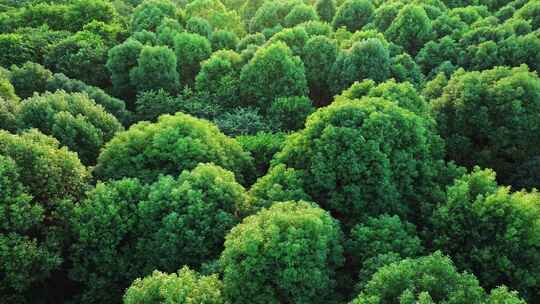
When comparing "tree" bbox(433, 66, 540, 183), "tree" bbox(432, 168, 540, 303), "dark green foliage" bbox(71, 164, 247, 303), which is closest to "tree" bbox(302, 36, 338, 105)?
"tree" bbox(433, 66, 540, 183)

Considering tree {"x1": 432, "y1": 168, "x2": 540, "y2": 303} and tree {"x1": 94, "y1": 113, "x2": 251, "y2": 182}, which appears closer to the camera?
tree {"x1": 432, "y1": 168, "x2": 540, "y2": 303}

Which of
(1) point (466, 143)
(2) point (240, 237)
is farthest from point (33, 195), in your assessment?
(1) point (466, 143)

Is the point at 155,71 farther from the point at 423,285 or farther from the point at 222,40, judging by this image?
the point at 423,285

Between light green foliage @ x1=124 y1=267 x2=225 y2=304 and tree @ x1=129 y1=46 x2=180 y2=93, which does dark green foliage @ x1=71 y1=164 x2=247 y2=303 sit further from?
tree @ x1=129 y1=46 x2=180 y2=93

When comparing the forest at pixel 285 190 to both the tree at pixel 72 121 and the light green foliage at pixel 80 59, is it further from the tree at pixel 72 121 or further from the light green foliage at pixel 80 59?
the light green foliage at pixel 80 59

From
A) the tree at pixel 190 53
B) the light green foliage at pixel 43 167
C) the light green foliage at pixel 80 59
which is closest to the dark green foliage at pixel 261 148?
the light green foliage at pixel 43 167

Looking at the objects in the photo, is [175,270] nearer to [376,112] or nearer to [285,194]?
[285,194]
